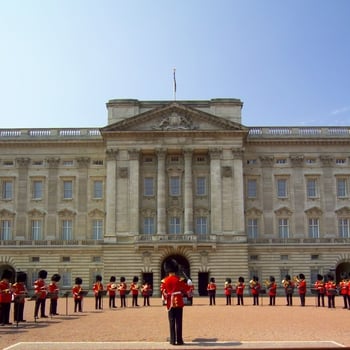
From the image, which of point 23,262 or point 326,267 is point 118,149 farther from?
point 326,267

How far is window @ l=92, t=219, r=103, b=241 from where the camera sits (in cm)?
5176

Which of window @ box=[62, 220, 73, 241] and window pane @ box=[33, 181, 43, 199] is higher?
window pane @ box=[33, 181, 43, 199]

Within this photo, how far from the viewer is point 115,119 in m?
51.7

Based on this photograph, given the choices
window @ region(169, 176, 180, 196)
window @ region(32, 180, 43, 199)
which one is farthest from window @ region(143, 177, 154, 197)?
window @ region(32, 180, 43, 199)

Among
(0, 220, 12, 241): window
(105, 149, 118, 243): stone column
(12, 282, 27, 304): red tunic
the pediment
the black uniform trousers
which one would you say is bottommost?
the black uniform trousers

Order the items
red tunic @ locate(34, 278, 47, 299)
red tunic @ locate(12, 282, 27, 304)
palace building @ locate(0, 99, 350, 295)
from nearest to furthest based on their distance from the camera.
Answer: red tunic @ locate(12, 282, 27, 304)
red tunic @ locate(34, 278, 47, 299)
palace building @ locate(0, 99, 350, 295)

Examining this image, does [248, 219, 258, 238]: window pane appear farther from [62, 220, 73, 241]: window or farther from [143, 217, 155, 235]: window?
[62, 220, 73, 241]: window

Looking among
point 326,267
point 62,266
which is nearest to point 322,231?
point 326,267

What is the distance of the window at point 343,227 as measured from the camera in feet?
169

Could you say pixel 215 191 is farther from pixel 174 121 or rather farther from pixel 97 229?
pixel 97 229

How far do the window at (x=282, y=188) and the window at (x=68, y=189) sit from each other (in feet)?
61.0

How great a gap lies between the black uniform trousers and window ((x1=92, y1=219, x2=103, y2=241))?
122ft

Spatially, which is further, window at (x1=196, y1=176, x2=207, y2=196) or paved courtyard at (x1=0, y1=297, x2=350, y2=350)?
window at (x1=196, y1=176, x2=207, y2=196)

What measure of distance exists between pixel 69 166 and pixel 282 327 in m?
37.1
